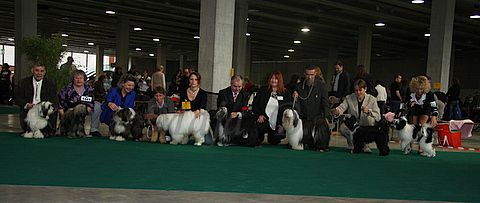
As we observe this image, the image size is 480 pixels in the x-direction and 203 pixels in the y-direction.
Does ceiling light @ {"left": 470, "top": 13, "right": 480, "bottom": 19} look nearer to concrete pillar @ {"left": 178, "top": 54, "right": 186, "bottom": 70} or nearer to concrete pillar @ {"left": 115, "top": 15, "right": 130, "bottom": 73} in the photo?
concrete pillar @ {"left": 115, "top": 15, "right": 130, "bottom": 73}

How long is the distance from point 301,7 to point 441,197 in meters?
14.2

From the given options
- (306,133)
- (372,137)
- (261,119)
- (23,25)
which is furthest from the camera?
(23,25)

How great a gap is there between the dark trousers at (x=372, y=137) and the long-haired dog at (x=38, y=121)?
3.91 metres

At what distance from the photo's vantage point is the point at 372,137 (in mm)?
6512

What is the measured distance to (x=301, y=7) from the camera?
17.8 m

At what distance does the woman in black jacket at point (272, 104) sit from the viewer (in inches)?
283

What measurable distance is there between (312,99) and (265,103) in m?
0.65

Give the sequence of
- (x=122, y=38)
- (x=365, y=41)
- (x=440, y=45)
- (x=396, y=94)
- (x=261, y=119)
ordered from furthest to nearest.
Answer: (x=122, y=38) < (x=365, y=41) < (x=440, y=45) < (x=396, y=94) < (x=261, y=119)

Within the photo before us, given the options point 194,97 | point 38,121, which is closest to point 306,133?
point 194,97

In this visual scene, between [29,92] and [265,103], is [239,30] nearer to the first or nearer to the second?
[265,103]

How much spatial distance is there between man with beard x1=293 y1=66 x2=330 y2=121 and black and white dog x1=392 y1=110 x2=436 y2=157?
0.96 metres

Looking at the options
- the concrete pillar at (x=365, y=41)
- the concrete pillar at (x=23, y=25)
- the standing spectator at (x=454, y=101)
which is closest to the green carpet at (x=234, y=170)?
the standing spectator at (x=454, y=101)

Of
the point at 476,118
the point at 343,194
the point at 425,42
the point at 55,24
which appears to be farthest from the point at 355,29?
the point at 343,194

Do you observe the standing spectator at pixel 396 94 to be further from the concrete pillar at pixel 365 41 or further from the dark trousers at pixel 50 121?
the concrete pillar at pixel 365 41
